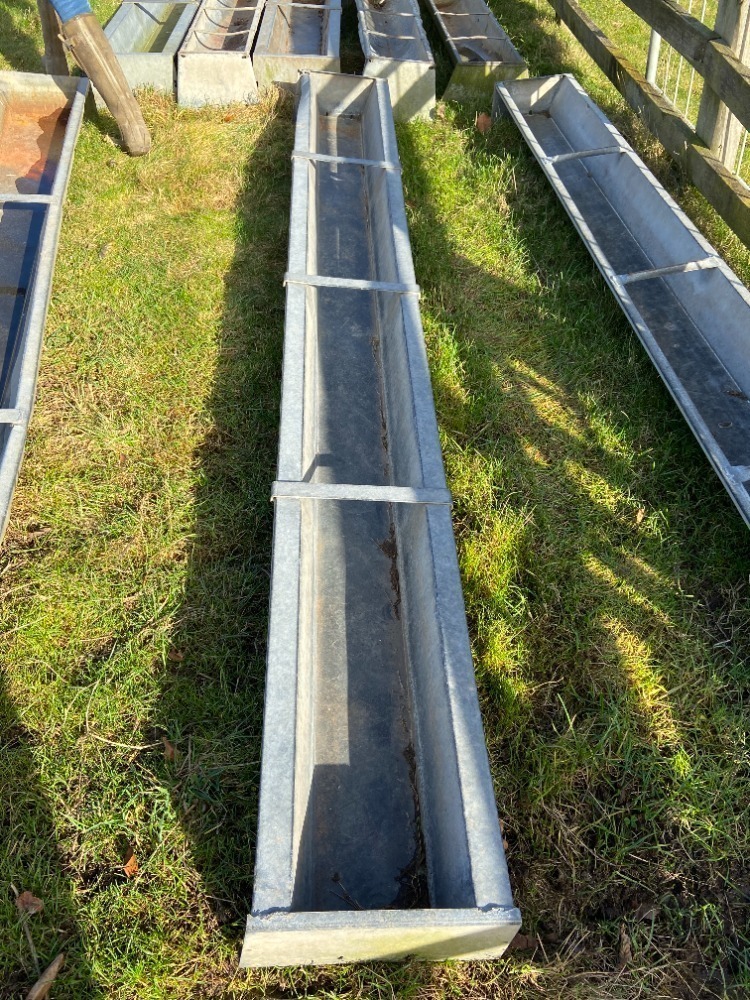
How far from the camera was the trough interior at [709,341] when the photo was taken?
12.6 ft

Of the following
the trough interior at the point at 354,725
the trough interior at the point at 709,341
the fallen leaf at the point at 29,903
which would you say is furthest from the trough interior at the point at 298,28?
the fallen leaf at the point at 29,903

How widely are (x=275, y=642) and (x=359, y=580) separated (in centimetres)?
84

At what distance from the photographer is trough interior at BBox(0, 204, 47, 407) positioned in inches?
153

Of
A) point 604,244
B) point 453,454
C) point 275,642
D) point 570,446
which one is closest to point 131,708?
point 275,642

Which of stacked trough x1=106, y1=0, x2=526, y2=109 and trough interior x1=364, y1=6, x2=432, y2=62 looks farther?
trough interior x1=364, y1=6, x2=432, y2=62

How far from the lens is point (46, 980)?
2.10m

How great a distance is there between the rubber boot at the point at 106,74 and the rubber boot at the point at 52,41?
0.59 meters

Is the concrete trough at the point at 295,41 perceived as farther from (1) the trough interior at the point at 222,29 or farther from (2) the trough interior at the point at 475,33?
(2) the trough interior at the point at 475,33

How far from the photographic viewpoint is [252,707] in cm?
272

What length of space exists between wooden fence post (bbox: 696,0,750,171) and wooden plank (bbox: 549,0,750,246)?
9cm

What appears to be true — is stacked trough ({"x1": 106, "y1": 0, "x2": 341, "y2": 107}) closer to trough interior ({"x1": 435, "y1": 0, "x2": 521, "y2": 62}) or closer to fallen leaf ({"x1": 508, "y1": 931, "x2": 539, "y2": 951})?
trough interior ({"x1": 435, "y1": 0, "x2": 521, "y2": 62})

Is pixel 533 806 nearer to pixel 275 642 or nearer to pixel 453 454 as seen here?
pixel 275 642

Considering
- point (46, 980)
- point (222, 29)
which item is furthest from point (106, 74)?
point (46, 980)

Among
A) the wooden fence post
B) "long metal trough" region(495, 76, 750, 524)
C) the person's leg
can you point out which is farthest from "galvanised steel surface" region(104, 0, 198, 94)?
the wooden fence post
